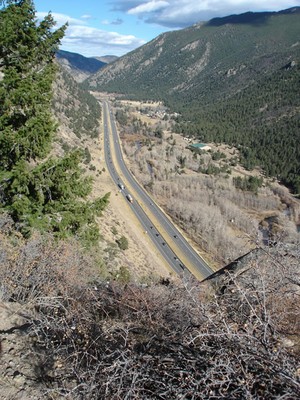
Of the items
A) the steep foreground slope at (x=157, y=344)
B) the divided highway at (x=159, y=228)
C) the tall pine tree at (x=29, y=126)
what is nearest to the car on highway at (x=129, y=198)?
the divided highway at (x=159, y=228)

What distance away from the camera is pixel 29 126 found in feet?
33.7

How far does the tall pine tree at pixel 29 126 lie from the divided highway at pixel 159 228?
1585 centimetres

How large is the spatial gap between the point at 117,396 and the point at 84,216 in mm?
8829

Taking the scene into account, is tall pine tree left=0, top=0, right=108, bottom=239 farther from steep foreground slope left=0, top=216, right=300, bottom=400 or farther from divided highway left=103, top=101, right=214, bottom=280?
divided highway left=103, top=101, right=214, bottom=280

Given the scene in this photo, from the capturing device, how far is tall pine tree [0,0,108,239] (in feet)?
33.3

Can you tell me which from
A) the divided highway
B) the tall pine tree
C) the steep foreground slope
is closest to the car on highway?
the divided highway

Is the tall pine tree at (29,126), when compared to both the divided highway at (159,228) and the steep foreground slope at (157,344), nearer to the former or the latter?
the steep foreground slope at (157,344)

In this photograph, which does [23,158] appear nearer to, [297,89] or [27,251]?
[27,251]

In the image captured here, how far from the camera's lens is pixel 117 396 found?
11.5 feet

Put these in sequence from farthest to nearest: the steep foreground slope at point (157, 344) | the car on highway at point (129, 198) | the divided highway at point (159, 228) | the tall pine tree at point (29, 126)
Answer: the car on highway at point (129, 198), the divided highway at point (159, 228), the tall pine tree at point (29, 126), the steep foreground slope at point (157, 344)

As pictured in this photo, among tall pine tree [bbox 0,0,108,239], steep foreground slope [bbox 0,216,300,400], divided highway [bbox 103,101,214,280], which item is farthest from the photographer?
divided highway [bbox 103,101,214,280]

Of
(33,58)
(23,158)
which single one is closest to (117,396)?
(23,158)

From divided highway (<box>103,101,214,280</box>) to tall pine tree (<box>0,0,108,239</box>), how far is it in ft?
52.0

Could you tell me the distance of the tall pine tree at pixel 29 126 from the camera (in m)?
10.1
